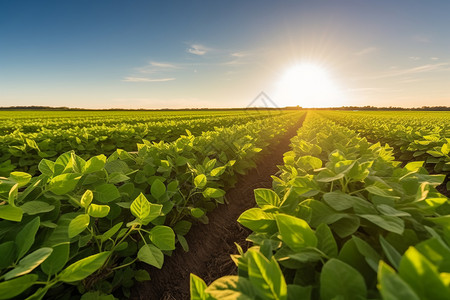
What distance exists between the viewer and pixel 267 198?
3.66 feet

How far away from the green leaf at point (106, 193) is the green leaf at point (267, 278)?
3.23 ft

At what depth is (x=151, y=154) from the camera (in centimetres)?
252

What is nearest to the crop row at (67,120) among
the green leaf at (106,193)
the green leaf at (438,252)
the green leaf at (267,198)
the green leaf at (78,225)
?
the green leaf at (106,193)

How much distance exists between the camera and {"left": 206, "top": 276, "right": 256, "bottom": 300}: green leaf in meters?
0.60

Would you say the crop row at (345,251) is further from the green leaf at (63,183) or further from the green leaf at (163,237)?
the green leaf at (63,183)

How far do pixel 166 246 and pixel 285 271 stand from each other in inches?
25.8

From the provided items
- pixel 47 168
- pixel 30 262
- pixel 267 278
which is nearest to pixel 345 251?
pixel 267 278

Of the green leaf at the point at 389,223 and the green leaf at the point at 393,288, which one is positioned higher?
the green leaf at the point at 393,288

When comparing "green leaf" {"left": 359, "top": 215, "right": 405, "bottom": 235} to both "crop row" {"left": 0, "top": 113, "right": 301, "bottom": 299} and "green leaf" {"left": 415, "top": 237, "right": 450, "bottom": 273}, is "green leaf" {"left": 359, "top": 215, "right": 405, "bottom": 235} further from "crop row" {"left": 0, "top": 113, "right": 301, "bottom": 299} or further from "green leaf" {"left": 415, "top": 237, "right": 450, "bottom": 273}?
"crop row" {"left": 0, "top": 113, "right": 301, "bottom": 299}

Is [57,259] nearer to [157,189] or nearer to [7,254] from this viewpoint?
[7,254]

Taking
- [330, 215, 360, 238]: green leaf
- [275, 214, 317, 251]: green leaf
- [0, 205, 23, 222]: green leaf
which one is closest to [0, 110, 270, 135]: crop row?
[0, 205, 23, 222]: green leaf

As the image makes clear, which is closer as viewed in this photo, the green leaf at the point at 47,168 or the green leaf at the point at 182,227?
the green leaf at the point at 47,168

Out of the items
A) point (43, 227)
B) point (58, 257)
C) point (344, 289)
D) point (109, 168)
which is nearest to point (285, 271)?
point (344, 289)

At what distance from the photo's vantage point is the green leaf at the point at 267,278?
1.78 ft
